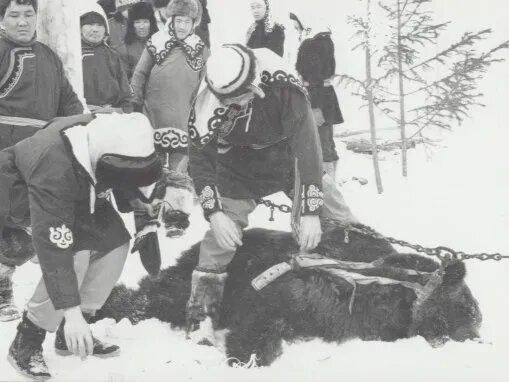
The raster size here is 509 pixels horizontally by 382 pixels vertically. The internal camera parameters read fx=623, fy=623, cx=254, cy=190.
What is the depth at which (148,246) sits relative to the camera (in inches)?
88.4

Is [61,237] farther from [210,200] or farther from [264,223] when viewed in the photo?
[264,223]

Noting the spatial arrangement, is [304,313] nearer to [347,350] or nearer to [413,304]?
[347,350]

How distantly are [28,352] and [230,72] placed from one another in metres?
1.10

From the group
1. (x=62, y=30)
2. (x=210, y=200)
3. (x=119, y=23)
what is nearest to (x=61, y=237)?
(x=210, y=200)

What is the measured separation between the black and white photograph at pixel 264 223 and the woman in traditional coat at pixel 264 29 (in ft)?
0.98

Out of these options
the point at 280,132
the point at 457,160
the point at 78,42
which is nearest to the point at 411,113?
the point at 457,160

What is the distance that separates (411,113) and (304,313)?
159 centimetres

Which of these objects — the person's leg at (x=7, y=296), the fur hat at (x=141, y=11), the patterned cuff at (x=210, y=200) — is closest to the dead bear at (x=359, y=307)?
the patterned cuff at (x=210, y=200)

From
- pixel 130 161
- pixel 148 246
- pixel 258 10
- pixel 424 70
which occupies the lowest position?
pixel 148 246

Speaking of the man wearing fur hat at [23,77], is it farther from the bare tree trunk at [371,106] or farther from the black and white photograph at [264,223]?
the bare tree trunk at [371,106]

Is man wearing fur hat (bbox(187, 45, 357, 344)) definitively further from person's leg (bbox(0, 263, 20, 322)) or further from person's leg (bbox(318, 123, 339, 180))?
person's leg (bbox(318, 123, 339, 180))

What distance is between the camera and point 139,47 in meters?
4.02

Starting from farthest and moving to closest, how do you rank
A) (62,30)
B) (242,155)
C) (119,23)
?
(119,23) → (62,30) → (242,155)

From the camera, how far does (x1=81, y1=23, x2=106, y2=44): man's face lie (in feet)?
11.6
